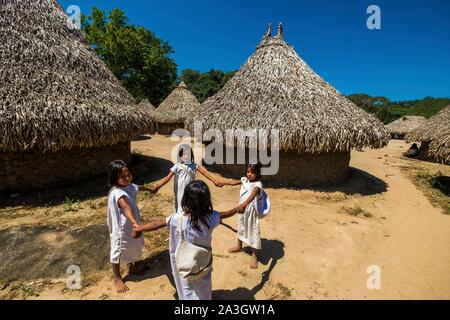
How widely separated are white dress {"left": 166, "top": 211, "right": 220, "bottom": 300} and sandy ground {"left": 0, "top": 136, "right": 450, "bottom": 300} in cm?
74

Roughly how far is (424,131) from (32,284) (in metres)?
13.1

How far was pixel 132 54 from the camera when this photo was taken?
2206 centimetres

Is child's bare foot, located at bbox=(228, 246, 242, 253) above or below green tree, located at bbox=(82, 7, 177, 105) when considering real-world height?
below

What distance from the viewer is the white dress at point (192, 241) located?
6.81 feet

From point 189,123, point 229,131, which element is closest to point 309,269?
point 229,131

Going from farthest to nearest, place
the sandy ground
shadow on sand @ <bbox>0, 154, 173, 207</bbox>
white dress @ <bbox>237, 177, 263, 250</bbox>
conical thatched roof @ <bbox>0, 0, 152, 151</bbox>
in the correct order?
shadow on sand @ <bbox>0, 154, 173, 207</bbox>
conical thatched roof @ <bbox>0, 0, 152, 151</bbox>
white dress @ <bbox>237, 177, 263, 250</bbox>
the sandy ground

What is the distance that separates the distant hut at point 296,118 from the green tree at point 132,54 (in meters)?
17.7

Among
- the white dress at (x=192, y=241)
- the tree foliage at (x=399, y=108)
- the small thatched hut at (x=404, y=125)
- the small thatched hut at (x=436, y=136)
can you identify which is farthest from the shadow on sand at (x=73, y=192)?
the tree foliage at (x=399, y=108)

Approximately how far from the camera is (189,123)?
8.37 metres

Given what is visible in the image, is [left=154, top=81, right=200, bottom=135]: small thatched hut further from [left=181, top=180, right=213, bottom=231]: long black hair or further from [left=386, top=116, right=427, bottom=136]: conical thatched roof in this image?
[left=386, top=116, right=427, bottom=136]: conical thatched roof

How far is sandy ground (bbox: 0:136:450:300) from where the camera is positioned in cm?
297

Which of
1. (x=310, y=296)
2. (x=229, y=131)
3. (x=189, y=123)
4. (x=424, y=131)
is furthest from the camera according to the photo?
(x=424, y=131)

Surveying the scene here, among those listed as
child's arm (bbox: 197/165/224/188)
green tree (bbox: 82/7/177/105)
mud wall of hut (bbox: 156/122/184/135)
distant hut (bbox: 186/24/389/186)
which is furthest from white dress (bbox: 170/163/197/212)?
green tree (bbox: 82/7/177/105)
